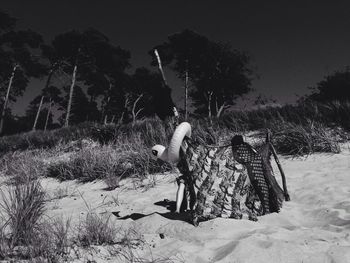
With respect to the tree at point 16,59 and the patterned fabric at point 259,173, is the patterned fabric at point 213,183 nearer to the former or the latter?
the patterned fabric at point 259,173

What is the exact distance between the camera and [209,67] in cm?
2698

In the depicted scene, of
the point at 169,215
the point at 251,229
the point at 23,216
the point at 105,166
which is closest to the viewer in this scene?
the point at 23,216

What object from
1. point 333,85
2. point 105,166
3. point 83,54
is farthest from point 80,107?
point 105,166

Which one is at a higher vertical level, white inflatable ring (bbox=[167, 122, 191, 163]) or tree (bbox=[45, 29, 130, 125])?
tree (bbox=[45, 29, 130, 125])

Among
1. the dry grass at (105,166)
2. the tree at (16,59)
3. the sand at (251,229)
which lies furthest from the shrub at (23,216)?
the tree at (16,59)

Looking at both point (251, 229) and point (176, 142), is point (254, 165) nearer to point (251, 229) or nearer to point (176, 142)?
point (251, 229)

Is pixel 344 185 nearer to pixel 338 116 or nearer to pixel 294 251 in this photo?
pixel 294 251

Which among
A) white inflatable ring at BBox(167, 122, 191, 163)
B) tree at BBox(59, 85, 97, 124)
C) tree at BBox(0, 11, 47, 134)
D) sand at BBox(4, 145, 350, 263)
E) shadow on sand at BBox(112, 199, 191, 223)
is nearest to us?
sand at BBox(4, 145, 350, 263)

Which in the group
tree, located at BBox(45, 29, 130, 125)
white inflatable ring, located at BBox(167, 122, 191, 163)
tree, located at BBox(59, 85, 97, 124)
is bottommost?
white inflatable ring, located at BBox(167, 122, 191, 163)

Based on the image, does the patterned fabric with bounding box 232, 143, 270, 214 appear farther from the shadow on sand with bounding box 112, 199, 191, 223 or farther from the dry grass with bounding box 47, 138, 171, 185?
the dry grass with bounding box 47, 138, 171, 185

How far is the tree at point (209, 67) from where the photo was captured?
26172 mm

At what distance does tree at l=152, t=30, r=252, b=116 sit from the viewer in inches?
1030

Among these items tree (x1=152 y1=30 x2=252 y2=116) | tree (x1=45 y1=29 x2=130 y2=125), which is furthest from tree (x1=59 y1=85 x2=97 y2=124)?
tree (x1=152 y1=30 x2=252 y2=116)

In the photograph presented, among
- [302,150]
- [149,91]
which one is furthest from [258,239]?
[149,91]
